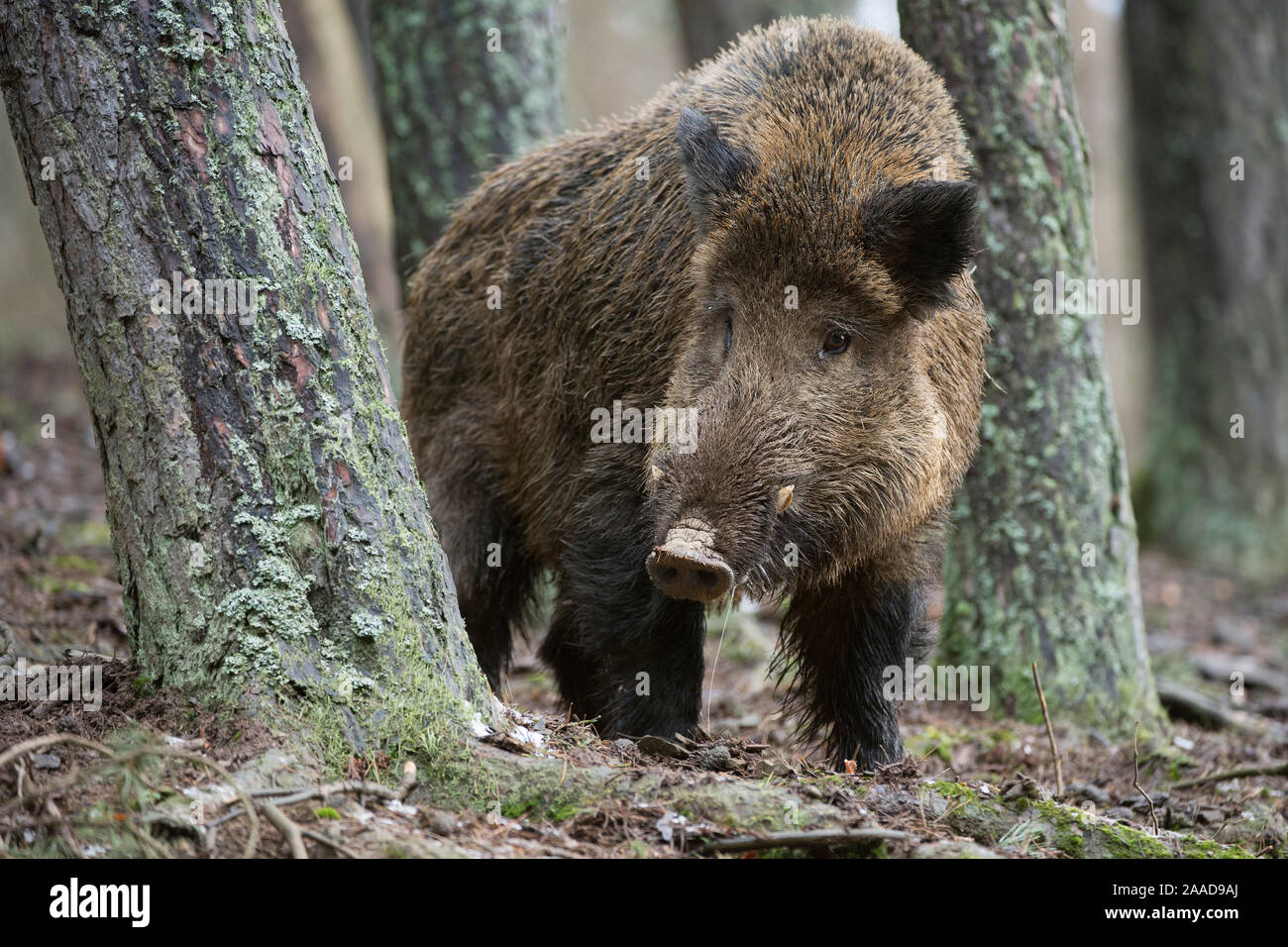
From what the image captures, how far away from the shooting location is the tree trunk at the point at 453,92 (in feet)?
23.8

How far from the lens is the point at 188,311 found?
3.17 m

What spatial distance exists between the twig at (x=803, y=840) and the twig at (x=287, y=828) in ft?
3.11

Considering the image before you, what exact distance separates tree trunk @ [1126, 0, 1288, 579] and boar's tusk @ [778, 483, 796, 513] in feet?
26.7

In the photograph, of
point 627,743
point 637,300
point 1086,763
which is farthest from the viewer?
point 1086,763

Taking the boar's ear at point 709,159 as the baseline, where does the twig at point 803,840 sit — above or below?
below

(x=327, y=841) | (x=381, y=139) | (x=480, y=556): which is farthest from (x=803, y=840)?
(x=381, y=139)

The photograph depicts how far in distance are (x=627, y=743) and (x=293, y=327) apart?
5.38ft

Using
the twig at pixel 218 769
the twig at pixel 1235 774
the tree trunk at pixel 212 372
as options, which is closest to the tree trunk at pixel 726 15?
the twig at pixel 1235 774

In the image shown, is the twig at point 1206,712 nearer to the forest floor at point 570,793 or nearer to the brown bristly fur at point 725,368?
the forest floor at point 570,793

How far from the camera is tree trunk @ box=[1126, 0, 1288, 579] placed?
10.2 metres

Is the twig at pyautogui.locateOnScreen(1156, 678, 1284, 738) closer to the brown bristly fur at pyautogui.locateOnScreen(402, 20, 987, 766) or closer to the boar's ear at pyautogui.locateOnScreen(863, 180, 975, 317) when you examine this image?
the brown bristly fur at pyautogui.locateOnScreen(402, 20, 987, 766)

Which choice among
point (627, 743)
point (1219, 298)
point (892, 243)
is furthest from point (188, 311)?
point (1219, 298)

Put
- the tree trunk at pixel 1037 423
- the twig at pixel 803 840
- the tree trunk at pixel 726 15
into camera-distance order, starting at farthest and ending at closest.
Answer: the tree trunk at pixel 726 15
the tree trunk at pixel 1037 423
the twig at pixel 803 840
